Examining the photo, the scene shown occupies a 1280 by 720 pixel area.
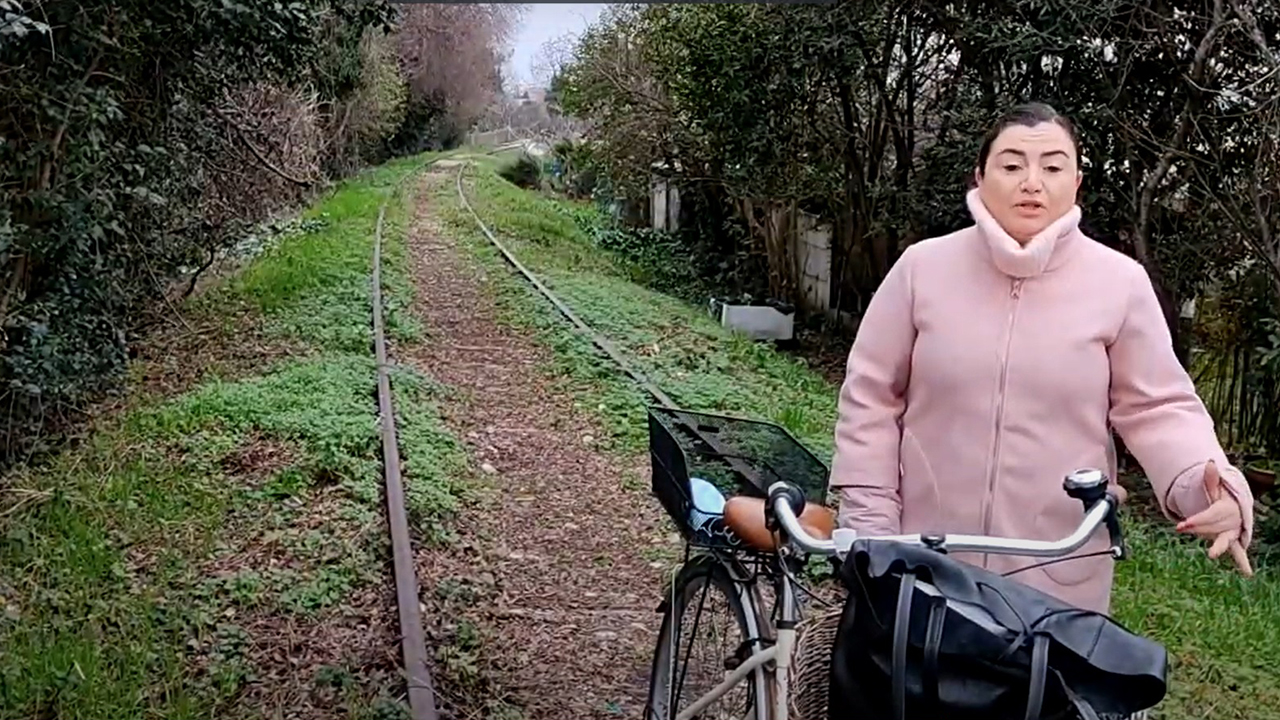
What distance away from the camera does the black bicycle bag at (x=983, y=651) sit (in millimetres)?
1805

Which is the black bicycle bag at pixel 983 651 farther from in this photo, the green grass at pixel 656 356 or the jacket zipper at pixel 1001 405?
the green grass at pixel 656 356

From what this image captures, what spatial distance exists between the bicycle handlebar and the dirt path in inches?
87.6

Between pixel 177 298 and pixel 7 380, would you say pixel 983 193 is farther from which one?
pixel 177 298

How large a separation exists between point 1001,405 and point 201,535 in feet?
13.8

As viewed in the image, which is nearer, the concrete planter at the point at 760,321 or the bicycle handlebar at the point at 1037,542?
the bicycle handlebar at the point at 1037,542

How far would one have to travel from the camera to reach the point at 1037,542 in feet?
6.85

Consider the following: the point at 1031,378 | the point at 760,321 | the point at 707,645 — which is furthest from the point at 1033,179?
the point at 760,321

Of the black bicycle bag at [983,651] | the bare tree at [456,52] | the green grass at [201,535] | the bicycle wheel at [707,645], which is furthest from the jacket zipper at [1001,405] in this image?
the bare tree at [456,52]

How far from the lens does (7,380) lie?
6812 mm

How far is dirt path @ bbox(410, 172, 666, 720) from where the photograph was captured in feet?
14.3

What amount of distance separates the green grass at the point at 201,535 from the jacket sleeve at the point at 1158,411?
2488 millimetres

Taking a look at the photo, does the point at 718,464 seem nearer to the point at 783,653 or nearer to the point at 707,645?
the point at 707,645

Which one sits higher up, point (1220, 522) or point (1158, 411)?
point (1158, 411)

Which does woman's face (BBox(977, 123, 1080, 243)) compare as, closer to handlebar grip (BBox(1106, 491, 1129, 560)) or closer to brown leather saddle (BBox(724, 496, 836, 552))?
handlebar grip (BBox(1106, 491, 1129, 560))
